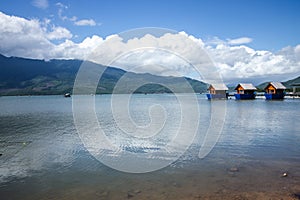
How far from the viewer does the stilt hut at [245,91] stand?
92875 mm

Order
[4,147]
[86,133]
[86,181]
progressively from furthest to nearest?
1. [86,133]
2. [4,147]
3. [86,181]

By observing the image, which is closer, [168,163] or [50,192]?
[50,192]

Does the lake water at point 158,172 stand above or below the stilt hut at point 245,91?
below

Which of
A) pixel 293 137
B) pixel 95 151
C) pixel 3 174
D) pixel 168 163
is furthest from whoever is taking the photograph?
pixel 293 137

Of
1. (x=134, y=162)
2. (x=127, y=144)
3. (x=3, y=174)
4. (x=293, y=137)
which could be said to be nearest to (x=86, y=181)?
(x=134, y=162)

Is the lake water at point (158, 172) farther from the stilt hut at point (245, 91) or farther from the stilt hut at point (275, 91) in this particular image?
the stilt hut at point (275, 91)

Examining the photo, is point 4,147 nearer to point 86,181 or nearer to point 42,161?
point 42,161

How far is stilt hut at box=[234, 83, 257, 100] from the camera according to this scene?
9288cm

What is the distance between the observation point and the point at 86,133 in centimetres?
2622

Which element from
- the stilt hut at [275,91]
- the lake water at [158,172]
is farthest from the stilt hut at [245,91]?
the lake water at [158,172]

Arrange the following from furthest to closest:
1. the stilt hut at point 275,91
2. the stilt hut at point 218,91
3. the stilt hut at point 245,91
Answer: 1. the stilt hut at point 218,91
2. the stilt hut at point 245,91
3. the stilt hut at point 275,91

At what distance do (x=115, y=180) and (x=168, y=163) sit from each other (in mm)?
3757

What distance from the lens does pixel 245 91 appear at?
9362cm

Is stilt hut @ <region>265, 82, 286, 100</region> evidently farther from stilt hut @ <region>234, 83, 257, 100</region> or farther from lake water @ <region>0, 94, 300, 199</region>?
lake water @ <region>0, 94, 300, 199</region>
